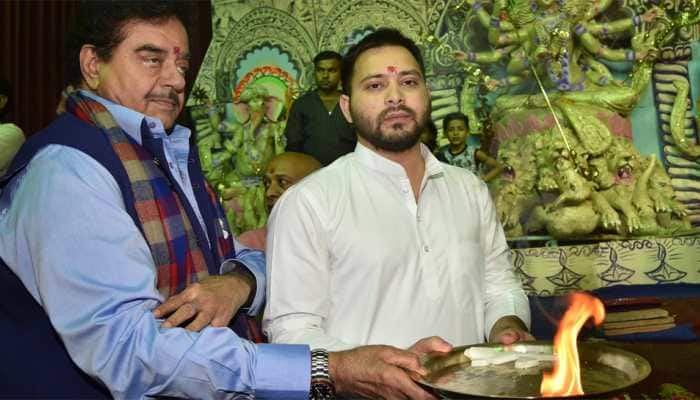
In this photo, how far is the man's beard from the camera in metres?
2.50

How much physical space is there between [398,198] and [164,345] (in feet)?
3.63

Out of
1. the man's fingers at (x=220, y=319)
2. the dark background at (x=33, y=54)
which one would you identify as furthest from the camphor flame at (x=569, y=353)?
the dark background at (x=33, y=54)

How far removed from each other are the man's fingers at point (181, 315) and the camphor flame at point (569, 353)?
0.72 metres

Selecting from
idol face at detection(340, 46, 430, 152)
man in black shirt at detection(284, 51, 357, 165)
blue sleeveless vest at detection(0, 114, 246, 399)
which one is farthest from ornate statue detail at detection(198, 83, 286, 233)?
blue sleeveless vest at detection(0, 114, 246, 399)

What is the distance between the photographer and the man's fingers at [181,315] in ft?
5.17

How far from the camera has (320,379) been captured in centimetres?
166

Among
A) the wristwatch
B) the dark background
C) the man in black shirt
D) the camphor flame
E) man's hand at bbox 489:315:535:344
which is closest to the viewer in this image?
the camphor flame

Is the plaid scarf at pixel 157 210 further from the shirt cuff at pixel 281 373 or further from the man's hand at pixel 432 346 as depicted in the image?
the man's hand at pixel 432 346

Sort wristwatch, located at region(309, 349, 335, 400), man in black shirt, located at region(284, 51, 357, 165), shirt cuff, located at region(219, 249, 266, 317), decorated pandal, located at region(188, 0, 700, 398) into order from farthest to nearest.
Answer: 1. man in black shirt, located at region(284, 51, 357, 165)
2. decorated pandal, located at region(188, 0, 700, 398)
3. shirt cuff, located at region(219, 249, 266, 317)
4. wristwatch, located at region(309, 349, 335, 400)

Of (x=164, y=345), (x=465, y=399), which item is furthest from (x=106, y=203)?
(x=465, y=399)

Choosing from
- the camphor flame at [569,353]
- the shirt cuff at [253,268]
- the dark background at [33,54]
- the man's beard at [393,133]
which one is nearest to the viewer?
the camphor flame at [569,353]

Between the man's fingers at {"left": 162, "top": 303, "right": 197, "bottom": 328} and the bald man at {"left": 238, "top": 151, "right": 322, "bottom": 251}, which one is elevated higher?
the bald man at {"left": 238, "top": 151, "right": 322, "bottom": 251}

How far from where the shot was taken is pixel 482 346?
164 cm

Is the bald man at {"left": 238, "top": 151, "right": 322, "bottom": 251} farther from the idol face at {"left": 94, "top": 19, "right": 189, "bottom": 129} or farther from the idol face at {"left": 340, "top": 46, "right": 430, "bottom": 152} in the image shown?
the idol face at {"left": 94, "top": 19, "right": 189, "bottom": 129}
